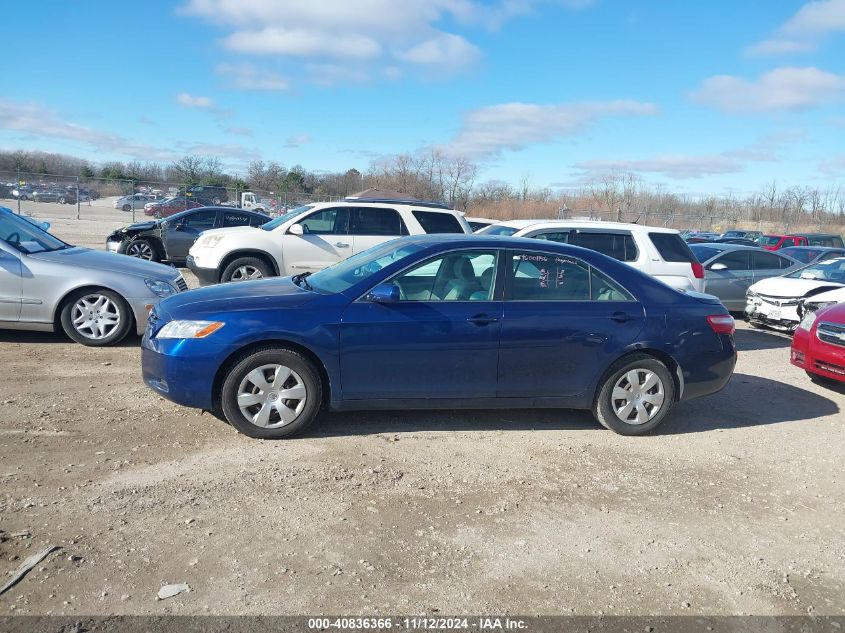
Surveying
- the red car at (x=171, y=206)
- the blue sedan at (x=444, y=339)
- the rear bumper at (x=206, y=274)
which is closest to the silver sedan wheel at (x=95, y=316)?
the blue sedan at (x=444, y=339)

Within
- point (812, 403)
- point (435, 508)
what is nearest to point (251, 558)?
point (435, 508)

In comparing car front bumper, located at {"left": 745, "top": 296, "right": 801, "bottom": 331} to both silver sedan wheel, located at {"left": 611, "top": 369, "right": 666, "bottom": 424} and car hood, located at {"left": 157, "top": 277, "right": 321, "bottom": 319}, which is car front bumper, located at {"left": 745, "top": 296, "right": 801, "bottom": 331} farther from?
car hood, located at {"left": 157, "top": 277, "right": 321, "bottom": 319}

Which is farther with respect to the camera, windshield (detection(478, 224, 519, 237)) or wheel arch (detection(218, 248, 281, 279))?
wheel arch (detection(218, 248, 281, 279))

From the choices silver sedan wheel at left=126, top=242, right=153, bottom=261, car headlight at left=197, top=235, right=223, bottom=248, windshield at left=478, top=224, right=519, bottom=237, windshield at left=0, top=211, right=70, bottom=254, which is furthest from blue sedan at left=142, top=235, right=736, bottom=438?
silver sedan wheel at left=126, top=242, right=153, bottom=261

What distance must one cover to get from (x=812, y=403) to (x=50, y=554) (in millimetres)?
7019

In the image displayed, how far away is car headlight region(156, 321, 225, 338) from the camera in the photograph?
16.0ft

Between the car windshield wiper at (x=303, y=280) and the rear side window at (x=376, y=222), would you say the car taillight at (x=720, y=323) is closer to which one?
the car windshield wiper at (x=303, y=280)

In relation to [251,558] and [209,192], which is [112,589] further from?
[209,192]

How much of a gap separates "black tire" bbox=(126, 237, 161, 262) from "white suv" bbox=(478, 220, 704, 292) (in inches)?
376

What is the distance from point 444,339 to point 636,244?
514cm

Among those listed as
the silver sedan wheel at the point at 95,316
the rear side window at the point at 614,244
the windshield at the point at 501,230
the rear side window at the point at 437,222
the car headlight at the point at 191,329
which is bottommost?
the silver sedan wheel at the point at 95,316

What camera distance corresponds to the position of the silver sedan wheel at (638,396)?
18.3 ft

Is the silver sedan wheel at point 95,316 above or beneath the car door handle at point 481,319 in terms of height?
beneath

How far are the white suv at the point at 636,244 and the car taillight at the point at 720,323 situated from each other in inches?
131
